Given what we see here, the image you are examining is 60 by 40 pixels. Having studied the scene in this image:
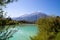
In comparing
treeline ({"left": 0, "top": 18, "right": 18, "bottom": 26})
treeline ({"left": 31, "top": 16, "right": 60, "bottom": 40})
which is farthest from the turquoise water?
treeline ({"left": 31, "top": 16, "right": 60, "bottom": 40})

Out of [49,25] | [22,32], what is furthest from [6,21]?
[49,25]

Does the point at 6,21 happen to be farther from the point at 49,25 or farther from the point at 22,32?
the point at 49,25

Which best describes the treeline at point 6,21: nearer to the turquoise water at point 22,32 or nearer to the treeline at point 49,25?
the turquoise water at point 22,32

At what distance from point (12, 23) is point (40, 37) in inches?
316

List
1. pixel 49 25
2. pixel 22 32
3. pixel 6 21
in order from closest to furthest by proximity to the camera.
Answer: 1. pixel 6 21
2. pixel 22 32
3. pixel 49 25

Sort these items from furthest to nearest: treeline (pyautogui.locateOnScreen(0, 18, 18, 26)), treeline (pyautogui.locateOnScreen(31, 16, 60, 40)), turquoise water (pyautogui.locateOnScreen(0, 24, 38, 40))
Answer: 1. treeline (pyautogui.locateOnScreen(31, 16, 60, 40))
2. turquoise water (pyautogui.locateOnScreen(0, 24, 38, 40))
3. treeline (pyautogui.locateOnScreen(0, 18, 18, 26))

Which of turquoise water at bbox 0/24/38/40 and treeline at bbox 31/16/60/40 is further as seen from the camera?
treeline at bbox 31/16/60/40

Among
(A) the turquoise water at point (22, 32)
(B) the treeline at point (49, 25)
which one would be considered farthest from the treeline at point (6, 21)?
(B) the treeline at point (49, 25)

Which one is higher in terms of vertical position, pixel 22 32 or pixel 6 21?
pixel 6 21

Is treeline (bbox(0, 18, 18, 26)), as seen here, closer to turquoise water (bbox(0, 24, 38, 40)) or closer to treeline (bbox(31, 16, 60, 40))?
turquoise water (bbox(0, 24, 38, 40))

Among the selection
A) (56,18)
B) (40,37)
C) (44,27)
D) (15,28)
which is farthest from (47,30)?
(15,28)

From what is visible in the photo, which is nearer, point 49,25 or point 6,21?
point 6,21

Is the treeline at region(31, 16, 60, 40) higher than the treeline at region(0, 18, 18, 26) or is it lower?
lower

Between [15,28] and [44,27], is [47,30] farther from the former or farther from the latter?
[15,28]
